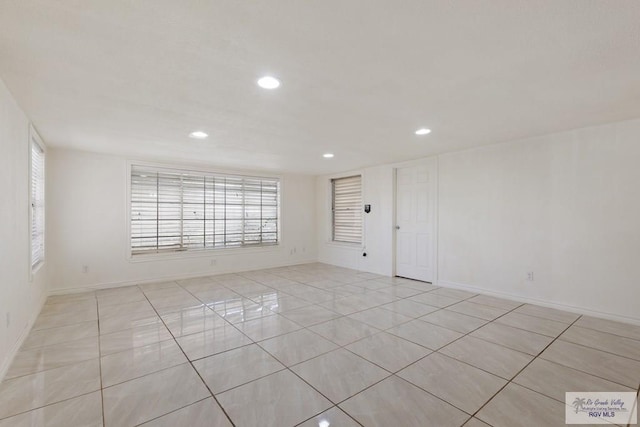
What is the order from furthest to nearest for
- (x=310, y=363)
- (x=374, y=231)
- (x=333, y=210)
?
(x=333, y=210)
(x=374, y=231)
(x=310, y=363)

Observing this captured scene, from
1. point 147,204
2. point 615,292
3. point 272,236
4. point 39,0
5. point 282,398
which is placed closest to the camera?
point 39,0

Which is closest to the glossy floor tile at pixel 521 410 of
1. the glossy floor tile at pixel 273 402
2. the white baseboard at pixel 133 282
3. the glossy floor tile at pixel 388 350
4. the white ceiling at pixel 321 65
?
the glossy floor tile at pixel 388 350

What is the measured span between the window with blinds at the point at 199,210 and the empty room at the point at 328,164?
0.05 metres

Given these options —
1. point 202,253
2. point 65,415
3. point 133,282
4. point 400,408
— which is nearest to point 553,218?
point 400,408

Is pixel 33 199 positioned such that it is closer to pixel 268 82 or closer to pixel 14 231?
pixel 14 231

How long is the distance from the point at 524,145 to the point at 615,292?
206 cm

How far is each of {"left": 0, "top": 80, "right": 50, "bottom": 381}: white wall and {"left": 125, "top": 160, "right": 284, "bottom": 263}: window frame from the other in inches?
72.2

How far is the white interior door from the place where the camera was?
5.21 metres

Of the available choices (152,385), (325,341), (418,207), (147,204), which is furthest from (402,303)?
(147,204)

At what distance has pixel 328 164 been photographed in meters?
5.97

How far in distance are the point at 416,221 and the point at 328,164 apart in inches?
81.9

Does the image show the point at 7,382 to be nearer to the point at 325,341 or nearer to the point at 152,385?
the point at 152,385

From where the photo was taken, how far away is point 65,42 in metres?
1.78

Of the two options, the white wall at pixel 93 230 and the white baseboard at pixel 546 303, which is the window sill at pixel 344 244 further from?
the white wall at pixel 93 230
